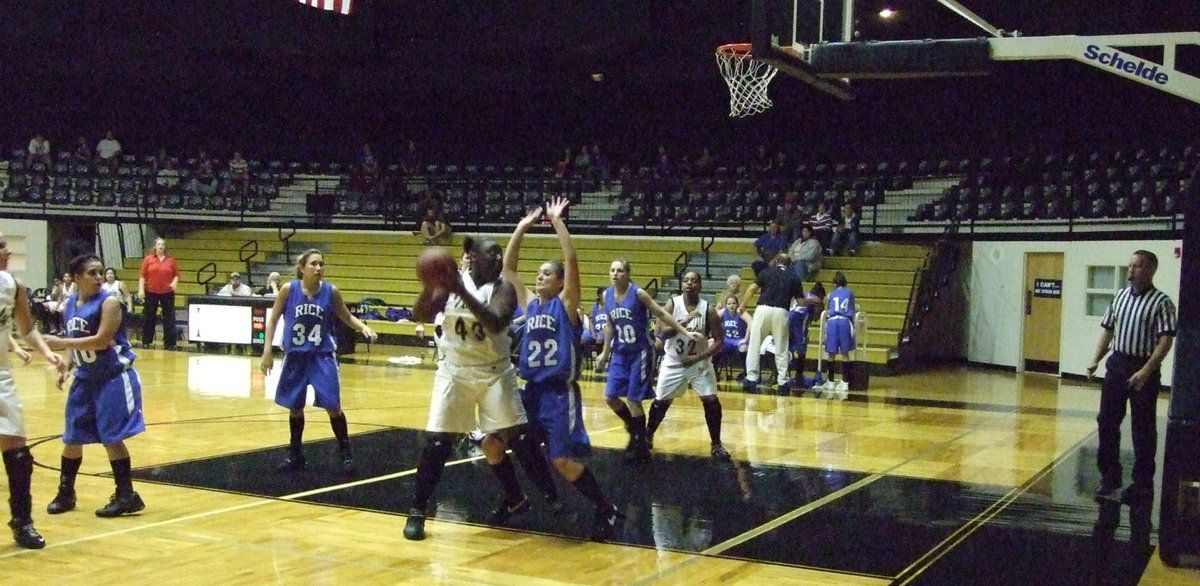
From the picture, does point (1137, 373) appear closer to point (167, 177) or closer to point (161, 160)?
point (167, 177)

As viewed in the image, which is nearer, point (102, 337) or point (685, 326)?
point (102, 337)

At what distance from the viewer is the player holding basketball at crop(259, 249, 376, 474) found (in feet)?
28.5

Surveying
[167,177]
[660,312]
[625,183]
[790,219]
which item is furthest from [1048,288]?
[167,177]

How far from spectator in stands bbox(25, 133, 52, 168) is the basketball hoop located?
18106 millimetres

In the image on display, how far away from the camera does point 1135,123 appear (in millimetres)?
21766

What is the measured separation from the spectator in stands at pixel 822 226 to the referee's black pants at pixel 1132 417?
41.8 feet

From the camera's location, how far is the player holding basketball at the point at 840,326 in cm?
1609

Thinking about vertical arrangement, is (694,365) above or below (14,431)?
above

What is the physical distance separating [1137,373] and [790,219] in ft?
43.2

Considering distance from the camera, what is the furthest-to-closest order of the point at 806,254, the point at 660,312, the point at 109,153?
1. the point at 109,153
2. the point at 806,254
3. the point at 660,312

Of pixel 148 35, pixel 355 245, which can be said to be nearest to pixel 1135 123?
pixel 355 245

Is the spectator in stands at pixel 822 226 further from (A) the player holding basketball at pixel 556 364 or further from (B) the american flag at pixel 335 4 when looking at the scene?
(A) the player holding basketball at pixel 556 364

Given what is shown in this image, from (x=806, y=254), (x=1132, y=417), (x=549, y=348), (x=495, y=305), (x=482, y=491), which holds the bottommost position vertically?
(x=482, y=491)

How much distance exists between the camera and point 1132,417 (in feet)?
27.0
